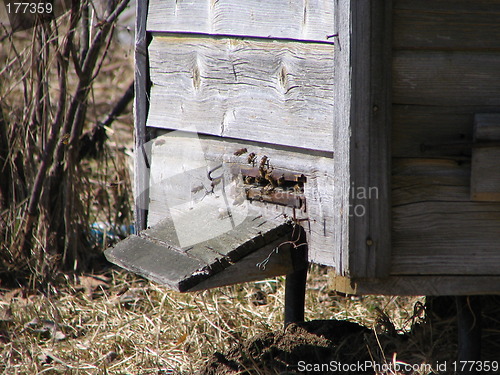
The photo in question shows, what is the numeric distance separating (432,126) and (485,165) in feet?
0.73

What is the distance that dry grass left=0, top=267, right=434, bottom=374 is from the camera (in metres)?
3.21

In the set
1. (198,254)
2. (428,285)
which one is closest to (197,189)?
(198,254)

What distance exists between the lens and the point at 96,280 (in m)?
4.16

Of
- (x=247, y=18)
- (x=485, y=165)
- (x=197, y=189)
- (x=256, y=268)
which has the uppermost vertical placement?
(x=247, y=18)

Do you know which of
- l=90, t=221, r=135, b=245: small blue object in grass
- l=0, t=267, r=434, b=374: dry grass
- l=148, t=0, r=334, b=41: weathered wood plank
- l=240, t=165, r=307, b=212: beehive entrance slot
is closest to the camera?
l=148, t=0, r=334, b=41: weathered wood plank

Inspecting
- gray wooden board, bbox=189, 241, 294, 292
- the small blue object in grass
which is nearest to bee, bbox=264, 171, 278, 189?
gray wooden board, bbox=189, 241, 294, 292

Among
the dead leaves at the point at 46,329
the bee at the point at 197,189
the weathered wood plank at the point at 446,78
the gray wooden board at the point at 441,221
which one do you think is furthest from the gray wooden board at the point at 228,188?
the dead leaves at the point at 46,329

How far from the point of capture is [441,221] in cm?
223

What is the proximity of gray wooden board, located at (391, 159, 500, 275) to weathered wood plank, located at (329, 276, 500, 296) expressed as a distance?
3 centimetres

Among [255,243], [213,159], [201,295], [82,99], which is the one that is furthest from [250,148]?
[82,99]

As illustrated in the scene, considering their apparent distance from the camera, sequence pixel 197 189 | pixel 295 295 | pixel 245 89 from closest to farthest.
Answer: pixel 245 89 → pixel 197 189 → pixel 295 295

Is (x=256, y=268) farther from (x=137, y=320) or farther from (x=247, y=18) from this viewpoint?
(x=137, y=320)

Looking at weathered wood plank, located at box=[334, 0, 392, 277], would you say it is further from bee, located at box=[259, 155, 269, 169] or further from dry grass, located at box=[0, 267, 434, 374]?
dry grass, located at box=[0, 267, 434, 374]

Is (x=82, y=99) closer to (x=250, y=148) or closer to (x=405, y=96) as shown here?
(x=250, y=148)
